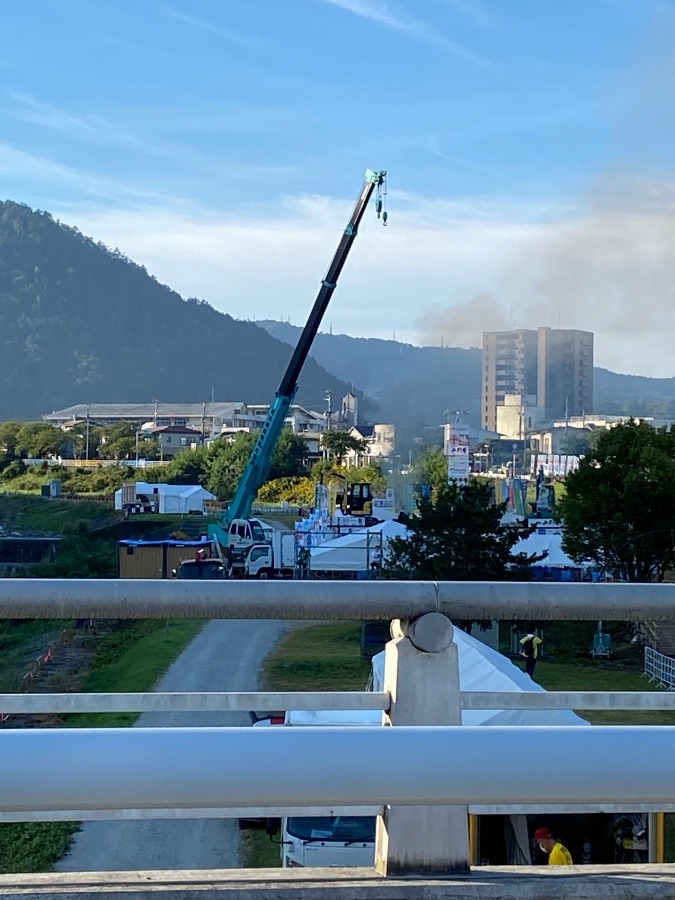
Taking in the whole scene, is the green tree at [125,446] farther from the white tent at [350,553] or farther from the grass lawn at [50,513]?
the white tent at [350,553]

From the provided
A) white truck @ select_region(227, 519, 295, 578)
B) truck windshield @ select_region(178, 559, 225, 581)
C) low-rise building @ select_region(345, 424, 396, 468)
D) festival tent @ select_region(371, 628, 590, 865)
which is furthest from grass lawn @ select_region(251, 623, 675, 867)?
low-rise building @ select_region(345, 424, 396, 468)

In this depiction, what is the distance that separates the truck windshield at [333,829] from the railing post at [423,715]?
5796 millimetres

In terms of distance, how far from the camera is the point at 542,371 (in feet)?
546

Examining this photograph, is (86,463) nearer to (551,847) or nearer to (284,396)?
(284,396)

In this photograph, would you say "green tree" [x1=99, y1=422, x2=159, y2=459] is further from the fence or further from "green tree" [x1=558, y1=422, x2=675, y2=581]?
"green tree" [x1=558, y1=422, x2=675, y2=581]

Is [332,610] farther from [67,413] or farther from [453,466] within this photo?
[67,413]

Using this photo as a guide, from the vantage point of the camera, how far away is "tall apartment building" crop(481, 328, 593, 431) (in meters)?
147

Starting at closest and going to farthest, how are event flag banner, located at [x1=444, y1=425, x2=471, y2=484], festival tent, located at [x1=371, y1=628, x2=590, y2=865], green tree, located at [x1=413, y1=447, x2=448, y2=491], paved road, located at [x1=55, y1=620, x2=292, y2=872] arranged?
festival tent, located at [x1=371, y1=628, x2=590, y2=865]
paved road, located at [x1=55, y1=620, x2=292, y2=872]
event flag banner, located at [x1=444, y1=425, x2=471, y2=484]
green tree, located at [x1=413, y1=447, x2=448, y2=491]

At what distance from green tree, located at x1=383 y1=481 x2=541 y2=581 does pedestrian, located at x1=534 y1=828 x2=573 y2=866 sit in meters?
20.5

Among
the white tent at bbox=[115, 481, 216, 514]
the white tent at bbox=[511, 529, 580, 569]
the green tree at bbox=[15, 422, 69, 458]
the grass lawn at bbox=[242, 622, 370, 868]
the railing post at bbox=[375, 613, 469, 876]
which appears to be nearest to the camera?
the railing post at bbox=[375, 613, 469, 876]

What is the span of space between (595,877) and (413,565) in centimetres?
2449

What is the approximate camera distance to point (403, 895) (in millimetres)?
1921

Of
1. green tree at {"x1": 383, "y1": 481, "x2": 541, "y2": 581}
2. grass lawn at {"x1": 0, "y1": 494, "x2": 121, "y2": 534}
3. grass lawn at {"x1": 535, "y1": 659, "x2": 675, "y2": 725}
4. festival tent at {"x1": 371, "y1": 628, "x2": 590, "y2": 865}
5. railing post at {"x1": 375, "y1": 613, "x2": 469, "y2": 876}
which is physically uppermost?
railing post at {"x1": 375, "y1": 613, "x2": 469, "y2": 876}

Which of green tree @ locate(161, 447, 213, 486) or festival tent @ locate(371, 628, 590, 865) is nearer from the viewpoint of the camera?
festival tent @ locate(371, 628, 590, 865)
